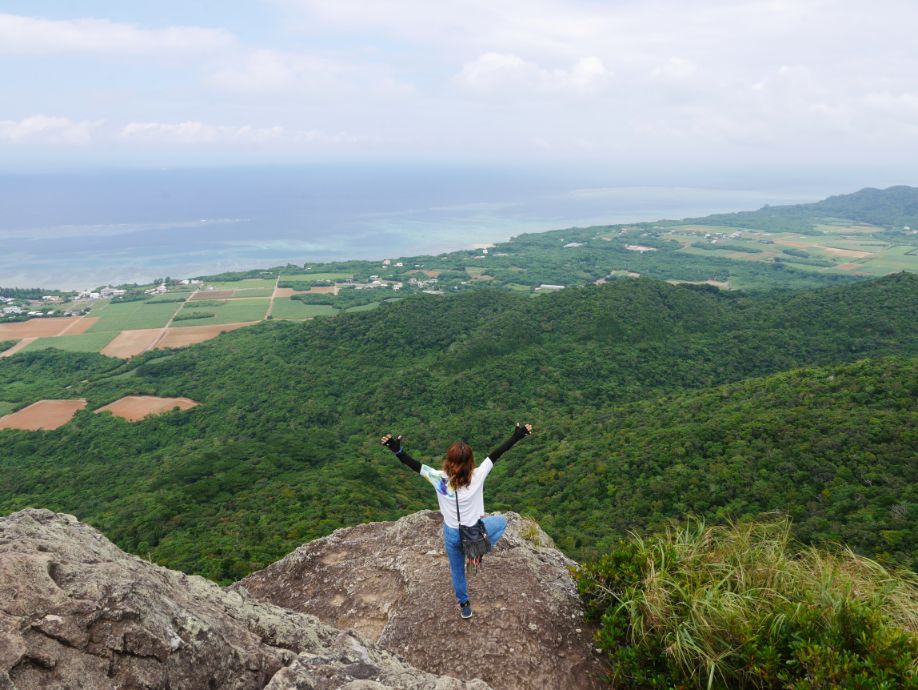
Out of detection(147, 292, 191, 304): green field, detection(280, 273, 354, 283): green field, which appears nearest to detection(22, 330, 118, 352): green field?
detection(147, 292, 191, 304): green field

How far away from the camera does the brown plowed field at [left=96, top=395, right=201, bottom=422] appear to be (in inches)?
1897

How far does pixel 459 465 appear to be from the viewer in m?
5.75

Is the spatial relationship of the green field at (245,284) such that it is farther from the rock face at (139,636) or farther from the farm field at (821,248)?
the farm field at (821,248)

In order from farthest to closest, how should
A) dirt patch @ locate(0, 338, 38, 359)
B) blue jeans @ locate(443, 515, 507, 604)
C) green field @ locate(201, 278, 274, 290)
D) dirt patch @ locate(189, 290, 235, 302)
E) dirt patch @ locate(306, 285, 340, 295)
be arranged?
green field @ locate(201, 278, 274, 290) < dirt patch @ locate(306, 285, 340, 295) < dirt patch @ locate(189, 290, 235, 302) < dirt patch @ locate(0, 338, 38, 359) < blue jeans @ locate(443, 515, 507, 604)

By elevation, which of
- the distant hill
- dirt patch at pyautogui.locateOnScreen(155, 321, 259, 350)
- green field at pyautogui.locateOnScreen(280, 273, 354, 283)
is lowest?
dirt patch at pyautogui.locateOnScreen(155, 321, 259, 350)

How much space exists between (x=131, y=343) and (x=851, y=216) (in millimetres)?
241386

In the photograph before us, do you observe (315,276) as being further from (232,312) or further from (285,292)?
(232,312)

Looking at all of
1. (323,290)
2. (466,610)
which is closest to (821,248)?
(323,290)

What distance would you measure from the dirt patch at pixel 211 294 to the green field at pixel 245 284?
311cm

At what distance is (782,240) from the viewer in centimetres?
15000

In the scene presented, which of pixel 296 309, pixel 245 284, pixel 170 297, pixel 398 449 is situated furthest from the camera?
pixel 245 284

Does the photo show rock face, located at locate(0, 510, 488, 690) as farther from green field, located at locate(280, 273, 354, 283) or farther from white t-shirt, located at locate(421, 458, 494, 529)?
green field, located at locate(280, 273, 354, 283)

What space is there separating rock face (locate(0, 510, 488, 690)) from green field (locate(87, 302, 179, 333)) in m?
86.0

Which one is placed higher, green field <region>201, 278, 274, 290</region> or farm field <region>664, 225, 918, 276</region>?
farm field <region>664, 225, 918, 276</region>
